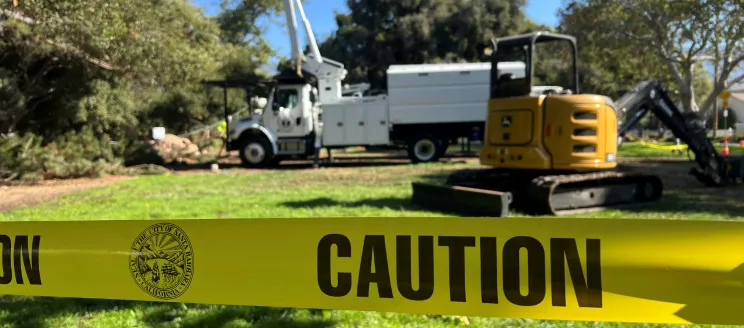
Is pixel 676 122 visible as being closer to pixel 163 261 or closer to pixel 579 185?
pixel 579 185

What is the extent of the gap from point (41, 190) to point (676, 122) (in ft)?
43.5

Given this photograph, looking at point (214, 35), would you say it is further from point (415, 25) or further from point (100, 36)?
point (415, 25)

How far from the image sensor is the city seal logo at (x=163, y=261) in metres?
3.07

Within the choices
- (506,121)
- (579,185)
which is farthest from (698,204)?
(506,121)

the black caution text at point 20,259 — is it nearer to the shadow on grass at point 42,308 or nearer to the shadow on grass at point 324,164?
the shadow on grass at point 42,308

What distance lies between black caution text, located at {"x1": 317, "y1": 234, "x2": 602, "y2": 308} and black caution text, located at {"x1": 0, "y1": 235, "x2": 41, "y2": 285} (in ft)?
5.42

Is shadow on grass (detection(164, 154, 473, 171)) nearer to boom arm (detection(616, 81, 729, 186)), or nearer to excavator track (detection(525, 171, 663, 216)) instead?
boom arm (detection(616, 81, 729, 186))

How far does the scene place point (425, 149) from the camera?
1892 cm

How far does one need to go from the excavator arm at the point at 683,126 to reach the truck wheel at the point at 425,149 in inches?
338

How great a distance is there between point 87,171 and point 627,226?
15568mm

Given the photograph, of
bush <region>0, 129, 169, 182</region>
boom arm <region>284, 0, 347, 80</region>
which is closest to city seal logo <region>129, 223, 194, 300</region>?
bush <region>0, 129, 169, 182</region>

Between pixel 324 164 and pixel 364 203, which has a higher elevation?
pixel 324 164

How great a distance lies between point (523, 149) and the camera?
27.4ft

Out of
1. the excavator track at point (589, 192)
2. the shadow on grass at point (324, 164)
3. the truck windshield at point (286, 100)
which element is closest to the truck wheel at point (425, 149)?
the shadow on grass at point (324, 164)
